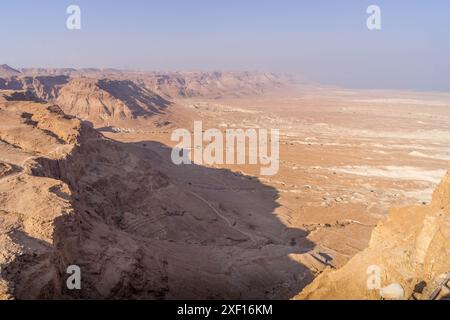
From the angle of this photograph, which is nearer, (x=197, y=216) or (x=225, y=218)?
(x=197, y=216)

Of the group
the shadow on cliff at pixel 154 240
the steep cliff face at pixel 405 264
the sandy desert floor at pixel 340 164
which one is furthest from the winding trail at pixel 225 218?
the steep cliff face at pixel 405 264

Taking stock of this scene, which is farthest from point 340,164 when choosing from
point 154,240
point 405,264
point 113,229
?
point 405,264

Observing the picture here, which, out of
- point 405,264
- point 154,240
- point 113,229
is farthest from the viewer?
point 154,240

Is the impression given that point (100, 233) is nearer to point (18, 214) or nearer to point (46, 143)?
point (18, 214)

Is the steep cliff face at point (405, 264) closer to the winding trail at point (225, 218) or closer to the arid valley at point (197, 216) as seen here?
the arid valley at point (197, 216)

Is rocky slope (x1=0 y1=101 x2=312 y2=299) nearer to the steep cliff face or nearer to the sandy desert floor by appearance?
the sandy desert floor

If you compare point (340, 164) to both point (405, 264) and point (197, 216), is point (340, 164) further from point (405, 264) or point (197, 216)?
point (405, 264)

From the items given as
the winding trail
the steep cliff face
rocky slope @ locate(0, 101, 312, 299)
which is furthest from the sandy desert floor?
the steep cliff face
